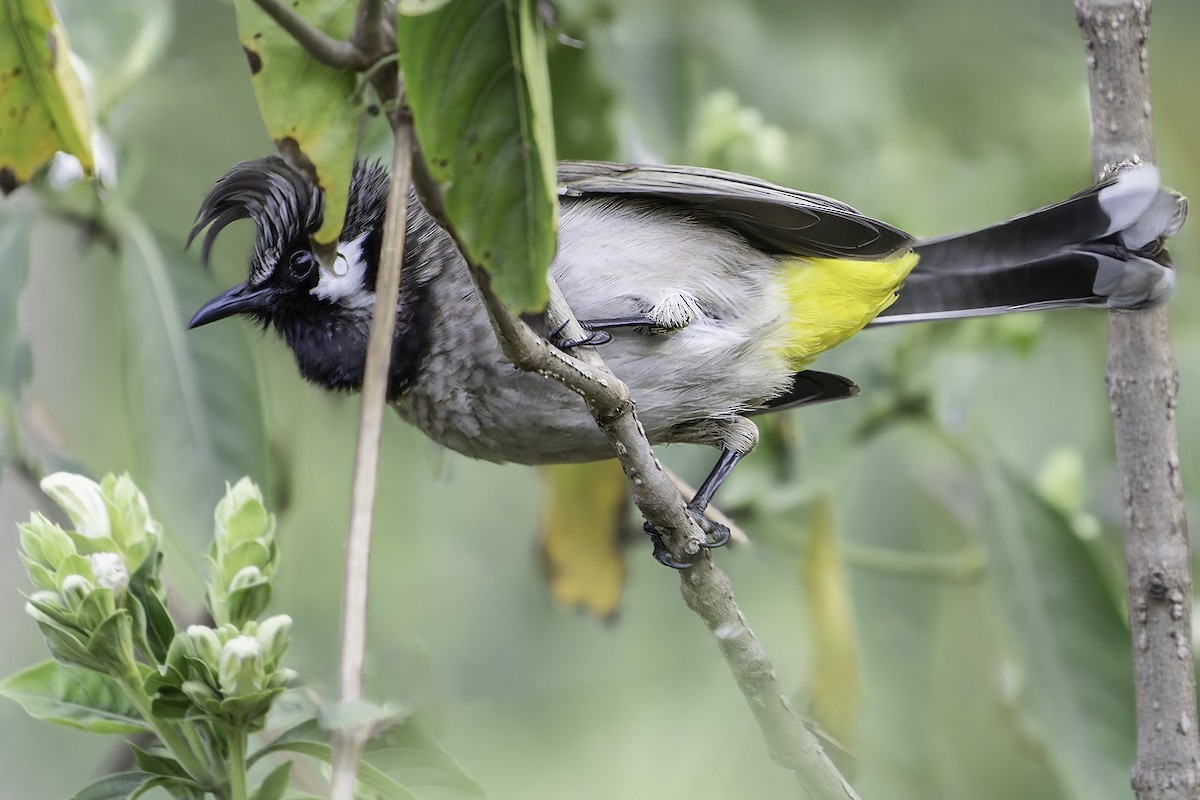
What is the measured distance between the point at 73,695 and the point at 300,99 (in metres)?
0.75

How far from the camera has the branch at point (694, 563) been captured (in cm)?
166

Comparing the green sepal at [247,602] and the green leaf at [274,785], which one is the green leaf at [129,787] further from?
the green sepal at [247,602]

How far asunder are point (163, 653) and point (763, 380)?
1.43 m

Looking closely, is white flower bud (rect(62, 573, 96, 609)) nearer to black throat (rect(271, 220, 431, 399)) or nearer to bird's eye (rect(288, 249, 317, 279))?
black throat (rect(271, 220, 431, 399))

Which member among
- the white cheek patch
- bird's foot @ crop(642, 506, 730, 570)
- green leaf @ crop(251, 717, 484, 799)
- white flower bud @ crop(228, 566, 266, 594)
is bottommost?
green leaf @ crop(251, 717, 484, 799)

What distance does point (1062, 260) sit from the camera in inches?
101

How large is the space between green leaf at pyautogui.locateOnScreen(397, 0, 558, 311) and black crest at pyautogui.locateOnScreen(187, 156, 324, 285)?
1105 millimetres

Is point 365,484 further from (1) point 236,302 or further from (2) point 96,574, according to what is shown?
(1) point 236,302

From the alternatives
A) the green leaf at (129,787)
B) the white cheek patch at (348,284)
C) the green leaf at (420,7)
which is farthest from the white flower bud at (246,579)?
the white cheek patch at (348,284)

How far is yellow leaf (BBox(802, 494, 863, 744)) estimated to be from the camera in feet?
9.80

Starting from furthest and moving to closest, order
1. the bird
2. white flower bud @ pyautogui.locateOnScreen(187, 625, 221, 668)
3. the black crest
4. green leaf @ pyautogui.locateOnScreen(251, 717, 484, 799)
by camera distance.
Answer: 1. the bird
2. the black crest
3. green leaf @ pyautogui.locateOnScreen(251, 717, 484, 799)
4. white flower bud @ pyautogui.locateOnScreen(187, 625, 221, 668)

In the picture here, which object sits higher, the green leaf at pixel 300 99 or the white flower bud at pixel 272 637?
the green leaf at pixel 300 99

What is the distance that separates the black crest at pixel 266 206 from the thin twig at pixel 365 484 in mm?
903

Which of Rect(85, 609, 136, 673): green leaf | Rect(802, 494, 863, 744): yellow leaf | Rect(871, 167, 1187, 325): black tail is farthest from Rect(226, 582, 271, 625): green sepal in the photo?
Rect(802, 494, 863, 744): yellow leaf
